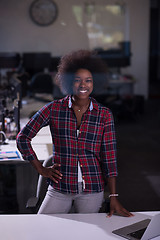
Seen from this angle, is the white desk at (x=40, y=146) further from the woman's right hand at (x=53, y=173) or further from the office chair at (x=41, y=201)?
the woman's right hand at (x=53, y=173)

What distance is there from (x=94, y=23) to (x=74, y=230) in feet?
8.38

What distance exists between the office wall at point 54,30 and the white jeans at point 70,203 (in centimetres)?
189

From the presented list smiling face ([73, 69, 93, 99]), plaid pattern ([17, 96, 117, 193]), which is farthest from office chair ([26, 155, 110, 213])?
smiling face ([73, 69, 93, 99])

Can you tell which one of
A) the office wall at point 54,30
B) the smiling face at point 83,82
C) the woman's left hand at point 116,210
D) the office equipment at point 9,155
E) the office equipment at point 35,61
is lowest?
the woman's left hand at point 116,210

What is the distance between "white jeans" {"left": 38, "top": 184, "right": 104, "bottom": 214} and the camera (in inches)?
81.6

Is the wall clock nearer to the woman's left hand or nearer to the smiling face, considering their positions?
the smiling face

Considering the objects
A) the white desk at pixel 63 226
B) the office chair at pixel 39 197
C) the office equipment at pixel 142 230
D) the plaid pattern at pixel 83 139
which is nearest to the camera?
the office equipment at pixel 142 230

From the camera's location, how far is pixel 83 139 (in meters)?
2.07

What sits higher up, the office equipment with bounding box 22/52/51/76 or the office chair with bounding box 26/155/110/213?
the office equipment with bounding box 22/52/51/76

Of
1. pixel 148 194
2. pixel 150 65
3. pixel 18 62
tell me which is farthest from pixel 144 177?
pixel 18 62

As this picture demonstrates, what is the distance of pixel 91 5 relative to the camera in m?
3.78

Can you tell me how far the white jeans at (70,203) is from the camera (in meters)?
2.07

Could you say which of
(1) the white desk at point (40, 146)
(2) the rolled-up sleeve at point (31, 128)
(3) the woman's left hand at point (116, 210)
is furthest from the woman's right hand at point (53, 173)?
(1) the white desk at point (40, 146)

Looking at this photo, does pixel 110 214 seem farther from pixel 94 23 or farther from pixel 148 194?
pixel 94 23
